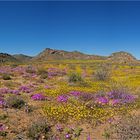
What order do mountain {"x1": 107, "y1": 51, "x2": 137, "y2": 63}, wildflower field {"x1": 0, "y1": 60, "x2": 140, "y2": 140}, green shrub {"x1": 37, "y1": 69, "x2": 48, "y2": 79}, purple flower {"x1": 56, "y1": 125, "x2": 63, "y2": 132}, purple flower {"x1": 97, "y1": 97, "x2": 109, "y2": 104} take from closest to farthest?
wildflower field {"x1": 0, "y1": 60, "x2": 140, "y2": 140} < purple flower {"x1": 56, "y1": 125, "x2": 63, "y2": 132} < purple flower {"x1": 97, "y1": 97, "x2": 109, "y2": 104} < green shrub {"x1": 37, "y1": 69, "x2": 48, "y2": 79} < mountain {"x1": 107, "y1": 51, "x2": 137, "y2": 63}

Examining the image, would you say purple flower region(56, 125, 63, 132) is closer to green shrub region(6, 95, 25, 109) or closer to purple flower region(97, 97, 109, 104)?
green shrub region(6, 95, 25, 109)

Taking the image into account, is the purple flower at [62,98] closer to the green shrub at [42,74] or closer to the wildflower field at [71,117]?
the wildflower field at [71,117]

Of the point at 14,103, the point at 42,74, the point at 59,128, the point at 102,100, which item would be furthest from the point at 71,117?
the point at 42,74

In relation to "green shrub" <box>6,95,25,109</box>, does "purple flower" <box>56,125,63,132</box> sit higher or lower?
lower

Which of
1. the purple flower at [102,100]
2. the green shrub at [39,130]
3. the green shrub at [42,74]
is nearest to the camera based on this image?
the green shrub at [39,130]

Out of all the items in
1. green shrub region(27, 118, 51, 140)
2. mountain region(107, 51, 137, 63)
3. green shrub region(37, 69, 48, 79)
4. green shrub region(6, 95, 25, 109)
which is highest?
mountain region(107, 51, 137, 63)

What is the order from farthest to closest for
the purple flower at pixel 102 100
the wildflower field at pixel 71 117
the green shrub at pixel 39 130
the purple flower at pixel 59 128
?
1. the purple flower at pixel 102 100
2. the purple flower at pixel 59 128
3. the wildflower field at pixel 71 117
4. the green shrub at pixel 39 130

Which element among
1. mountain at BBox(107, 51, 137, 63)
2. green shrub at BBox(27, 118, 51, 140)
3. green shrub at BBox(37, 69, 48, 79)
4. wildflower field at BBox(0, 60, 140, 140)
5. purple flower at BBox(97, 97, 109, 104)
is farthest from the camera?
mountain at BBox(107, 51, 137, 63)

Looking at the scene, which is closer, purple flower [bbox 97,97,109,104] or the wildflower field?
the wildflower field

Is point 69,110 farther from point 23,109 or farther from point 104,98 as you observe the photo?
point 104,98

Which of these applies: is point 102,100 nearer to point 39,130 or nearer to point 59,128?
point 59,128

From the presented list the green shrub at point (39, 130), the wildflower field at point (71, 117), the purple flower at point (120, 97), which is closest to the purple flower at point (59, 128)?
the wildflower field at point (71, 117)

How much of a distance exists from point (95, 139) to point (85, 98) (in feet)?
22.8

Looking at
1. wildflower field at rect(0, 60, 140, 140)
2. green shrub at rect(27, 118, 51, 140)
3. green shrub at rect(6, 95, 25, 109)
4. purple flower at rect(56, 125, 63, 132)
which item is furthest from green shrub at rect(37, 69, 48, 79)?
green shrub at rect(27, 118, 51, 140)
